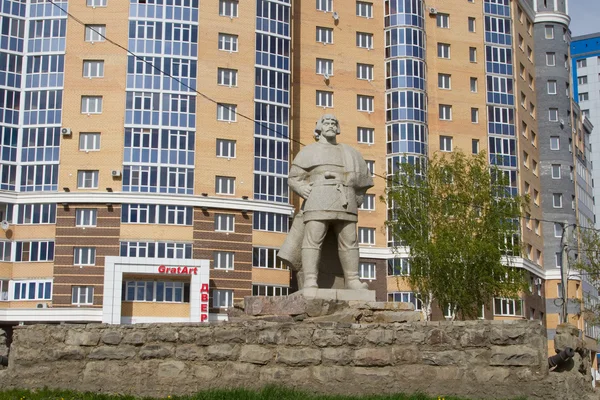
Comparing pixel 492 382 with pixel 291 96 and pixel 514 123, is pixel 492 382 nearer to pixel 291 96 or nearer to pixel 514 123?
pixel 291 96

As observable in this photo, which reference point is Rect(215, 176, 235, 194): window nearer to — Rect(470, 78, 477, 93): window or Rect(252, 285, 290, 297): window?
Rect(252, 285, 290, 297): window

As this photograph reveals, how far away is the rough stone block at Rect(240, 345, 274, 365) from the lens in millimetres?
13875

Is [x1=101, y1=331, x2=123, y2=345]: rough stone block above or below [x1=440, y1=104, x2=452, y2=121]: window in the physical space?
below

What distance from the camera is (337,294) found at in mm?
16266

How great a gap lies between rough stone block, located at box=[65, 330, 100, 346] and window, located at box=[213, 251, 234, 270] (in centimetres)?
4550

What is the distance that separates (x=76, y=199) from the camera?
192 ft

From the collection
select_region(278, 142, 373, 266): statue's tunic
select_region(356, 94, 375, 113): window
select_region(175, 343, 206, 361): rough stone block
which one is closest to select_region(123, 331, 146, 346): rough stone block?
select_region(175, 343, 206, 361): rough stone block

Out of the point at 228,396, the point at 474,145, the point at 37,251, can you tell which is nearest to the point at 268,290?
the point at 37,251

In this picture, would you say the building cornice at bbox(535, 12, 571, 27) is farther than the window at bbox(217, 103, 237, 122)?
Yes

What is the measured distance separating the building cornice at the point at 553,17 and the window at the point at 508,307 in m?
29.3

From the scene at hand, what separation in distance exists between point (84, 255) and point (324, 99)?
22920mm

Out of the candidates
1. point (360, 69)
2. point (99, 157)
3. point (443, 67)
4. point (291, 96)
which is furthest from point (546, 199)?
point (99, 157)

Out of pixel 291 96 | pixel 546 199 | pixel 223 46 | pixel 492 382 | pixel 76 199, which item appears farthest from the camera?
pixel 546 199

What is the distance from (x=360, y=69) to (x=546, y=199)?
22982 millimetres
